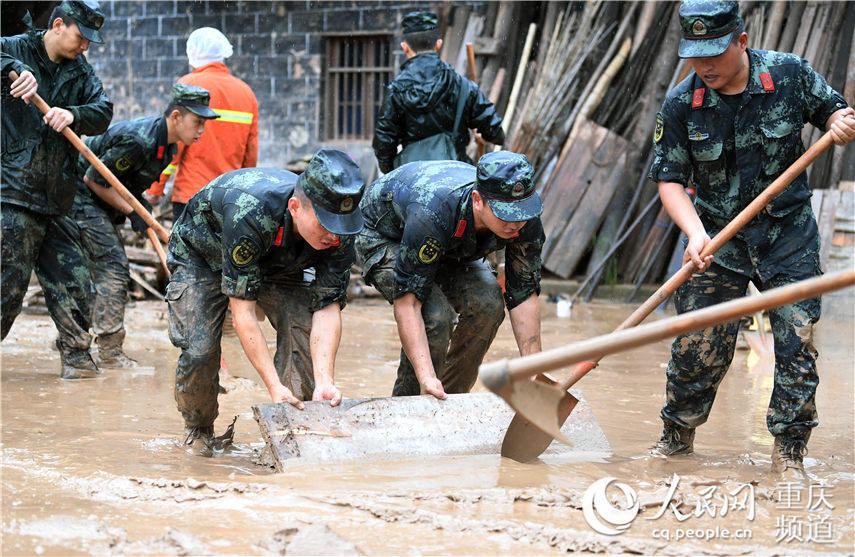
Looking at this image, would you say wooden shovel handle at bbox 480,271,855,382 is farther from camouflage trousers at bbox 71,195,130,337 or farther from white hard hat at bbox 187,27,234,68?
white hard hat at bbox 187,27,234,68

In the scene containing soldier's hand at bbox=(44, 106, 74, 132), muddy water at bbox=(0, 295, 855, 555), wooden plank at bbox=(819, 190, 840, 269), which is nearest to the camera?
muddy water at bbox=(0, 295, 855, 555)

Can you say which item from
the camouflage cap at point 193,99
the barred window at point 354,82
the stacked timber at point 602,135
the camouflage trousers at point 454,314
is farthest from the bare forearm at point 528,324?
the barred window at point 354,82

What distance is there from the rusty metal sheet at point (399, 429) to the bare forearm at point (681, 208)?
877mm

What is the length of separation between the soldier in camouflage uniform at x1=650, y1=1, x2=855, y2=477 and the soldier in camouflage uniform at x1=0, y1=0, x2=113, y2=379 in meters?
3.24

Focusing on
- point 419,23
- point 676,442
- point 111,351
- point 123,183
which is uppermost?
point 419,23

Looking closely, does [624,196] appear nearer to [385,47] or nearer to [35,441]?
[385,47]

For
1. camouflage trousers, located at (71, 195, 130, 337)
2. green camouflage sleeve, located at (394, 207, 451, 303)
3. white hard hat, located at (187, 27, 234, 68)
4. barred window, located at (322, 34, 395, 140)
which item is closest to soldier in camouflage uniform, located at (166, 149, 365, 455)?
green camouflage sleeve, located at (394, 207, 451, 303)

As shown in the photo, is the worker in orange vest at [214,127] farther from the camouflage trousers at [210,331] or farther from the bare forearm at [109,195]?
the camouflage trousers at [210,331]

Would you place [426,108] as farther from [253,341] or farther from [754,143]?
[253,341]

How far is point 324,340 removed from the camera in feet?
12.3

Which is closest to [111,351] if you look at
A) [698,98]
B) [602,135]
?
[698,98]

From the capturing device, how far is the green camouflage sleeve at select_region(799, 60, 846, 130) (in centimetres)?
365

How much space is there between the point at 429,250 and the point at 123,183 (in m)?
2.69

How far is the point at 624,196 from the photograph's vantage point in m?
9.50
